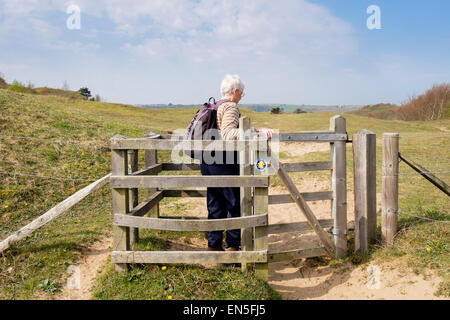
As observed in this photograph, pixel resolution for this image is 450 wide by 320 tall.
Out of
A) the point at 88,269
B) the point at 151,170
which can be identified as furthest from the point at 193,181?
the point at 88,269

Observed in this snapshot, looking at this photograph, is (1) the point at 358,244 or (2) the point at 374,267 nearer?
(2) the point at 374,267

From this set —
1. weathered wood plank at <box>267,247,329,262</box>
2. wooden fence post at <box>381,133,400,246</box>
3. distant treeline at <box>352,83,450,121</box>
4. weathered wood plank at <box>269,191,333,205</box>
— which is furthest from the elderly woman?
distant treeline at <box>352,83,450,121</box>

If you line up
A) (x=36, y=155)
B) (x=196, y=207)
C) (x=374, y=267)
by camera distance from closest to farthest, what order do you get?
(x=374, y=267) < (x=196, y=207) < (x=36, y=155)

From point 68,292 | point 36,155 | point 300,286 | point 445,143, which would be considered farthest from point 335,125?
point 445,143

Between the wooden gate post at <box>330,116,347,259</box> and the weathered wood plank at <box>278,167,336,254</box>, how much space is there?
163 mm

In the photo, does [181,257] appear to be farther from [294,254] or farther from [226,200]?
[294,254]

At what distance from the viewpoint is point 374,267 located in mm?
4938

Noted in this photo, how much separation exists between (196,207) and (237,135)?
4775 millimetres

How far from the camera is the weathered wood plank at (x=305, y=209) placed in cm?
480

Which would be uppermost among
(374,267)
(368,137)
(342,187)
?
(368,137)

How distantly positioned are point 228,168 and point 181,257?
4.58ft

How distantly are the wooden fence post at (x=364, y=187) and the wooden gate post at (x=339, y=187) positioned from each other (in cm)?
21

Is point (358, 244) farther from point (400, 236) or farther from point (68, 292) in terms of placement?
point (68, 292)
